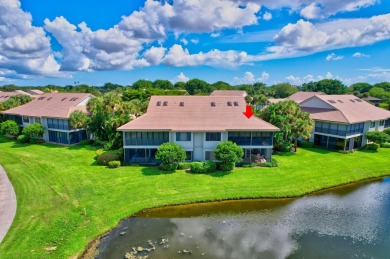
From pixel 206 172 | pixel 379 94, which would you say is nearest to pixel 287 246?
pixel 206 172

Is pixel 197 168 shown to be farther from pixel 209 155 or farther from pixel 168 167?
pixel 209 155

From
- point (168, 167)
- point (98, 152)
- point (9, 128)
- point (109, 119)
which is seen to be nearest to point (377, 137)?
point (168, 167)

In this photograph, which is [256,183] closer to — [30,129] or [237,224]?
[237,224]

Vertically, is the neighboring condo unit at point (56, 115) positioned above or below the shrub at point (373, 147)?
above

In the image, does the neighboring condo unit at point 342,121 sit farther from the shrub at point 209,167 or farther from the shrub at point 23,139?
the shrub at point 23,139

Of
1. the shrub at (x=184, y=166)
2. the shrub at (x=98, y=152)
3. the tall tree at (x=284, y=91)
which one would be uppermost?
the tall tree at (x=284, y=91)

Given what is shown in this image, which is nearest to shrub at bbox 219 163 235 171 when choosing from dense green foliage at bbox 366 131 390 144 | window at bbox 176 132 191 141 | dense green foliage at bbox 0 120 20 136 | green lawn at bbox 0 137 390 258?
green lawn at bbox 0 137 390 258

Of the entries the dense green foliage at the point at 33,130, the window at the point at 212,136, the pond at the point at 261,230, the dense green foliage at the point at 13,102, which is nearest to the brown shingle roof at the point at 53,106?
the dense green foliage at the point at 33,130
